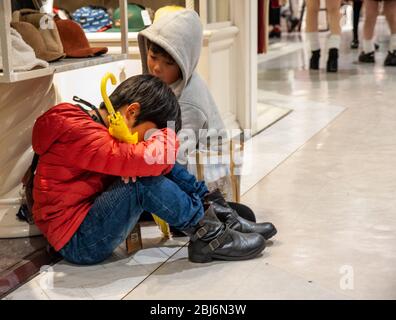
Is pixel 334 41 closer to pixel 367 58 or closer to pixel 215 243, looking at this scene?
pixel 367 58

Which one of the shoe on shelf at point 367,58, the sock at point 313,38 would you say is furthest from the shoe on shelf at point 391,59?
the sock at point 313,38

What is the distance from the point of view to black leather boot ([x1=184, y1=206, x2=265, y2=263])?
68.6 inches

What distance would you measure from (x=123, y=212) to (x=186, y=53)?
0.59 m

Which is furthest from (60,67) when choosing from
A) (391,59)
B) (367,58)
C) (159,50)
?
(367,58)

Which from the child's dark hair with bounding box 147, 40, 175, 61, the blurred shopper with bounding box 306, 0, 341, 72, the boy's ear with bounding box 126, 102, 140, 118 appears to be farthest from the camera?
the blurred shopper with bounding box 306, 0, 341, 72

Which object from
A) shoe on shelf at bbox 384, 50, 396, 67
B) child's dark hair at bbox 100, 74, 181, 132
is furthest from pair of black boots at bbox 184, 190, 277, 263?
shoe on shelf at bbox 384, 50, 396, 67

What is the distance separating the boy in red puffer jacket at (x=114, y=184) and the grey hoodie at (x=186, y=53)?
0.64ft

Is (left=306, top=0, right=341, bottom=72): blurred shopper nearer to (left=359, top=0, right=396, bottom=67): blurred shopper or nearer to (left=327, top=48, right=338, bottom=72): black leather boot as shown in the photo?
(left=327, top=48, right=338, bottom=72): black leather boot

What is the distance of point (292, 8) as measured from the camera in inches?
432

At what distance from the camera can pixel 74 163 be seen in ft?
5.39

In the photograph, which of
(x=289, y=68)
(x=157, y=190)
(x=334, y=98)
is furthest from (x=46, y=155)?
(x=289, y=68)
